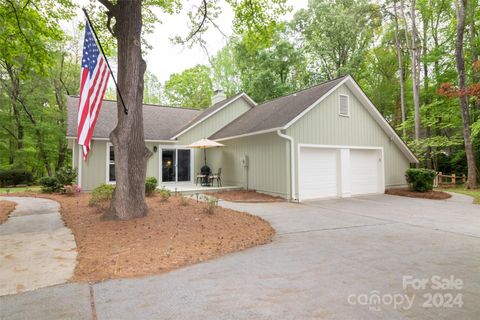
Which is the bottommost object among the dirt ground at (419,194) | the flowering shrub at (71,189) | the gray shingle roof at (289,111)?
the dirt ground at (419,194)

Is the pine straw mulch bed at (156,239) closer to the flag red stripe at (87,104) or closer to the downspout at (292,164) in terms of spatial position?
the flag red stripe at (87,104)

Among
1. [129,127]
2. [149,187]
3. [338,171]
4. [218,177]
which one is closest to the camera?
[129,127]

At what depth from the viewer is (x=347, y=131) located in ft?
39.4

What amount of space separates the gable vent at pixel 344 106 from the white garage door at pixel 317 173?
1787mm

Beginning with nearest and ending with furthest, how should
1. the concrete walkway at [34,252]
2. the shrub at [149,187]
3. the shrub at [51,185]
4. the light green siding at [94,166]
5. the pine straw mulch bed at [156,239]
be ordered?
the concrete walkway at [34,252], the pine straw mulch bed at [156,239], the shrub at [149,187], the shrub at [51,185], the light green siding at [94,166]

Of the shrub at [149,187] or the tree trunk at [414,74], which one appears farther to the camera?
the tree trunk at [414,74]

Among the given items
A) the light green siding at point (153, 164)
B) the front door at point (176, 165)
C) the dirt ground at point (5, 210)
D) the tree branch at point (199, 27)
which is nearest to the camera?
the dirt ground at point (5, 210)

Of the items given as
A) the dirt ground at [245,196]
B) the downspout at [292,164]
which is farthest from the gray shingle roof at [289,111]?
the dirt ground at [245,196]

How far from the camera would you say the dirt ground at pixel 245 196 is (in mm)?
10455

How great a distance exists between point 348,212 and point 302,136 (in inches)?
142

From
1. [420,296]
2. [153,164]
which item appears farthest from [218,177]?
[420,296]

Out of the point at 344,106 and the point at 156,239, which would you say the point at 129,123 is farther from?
the point at 344,106

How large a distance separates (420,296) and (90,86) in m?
6.54

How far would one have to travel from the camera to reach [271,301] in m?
2.89
